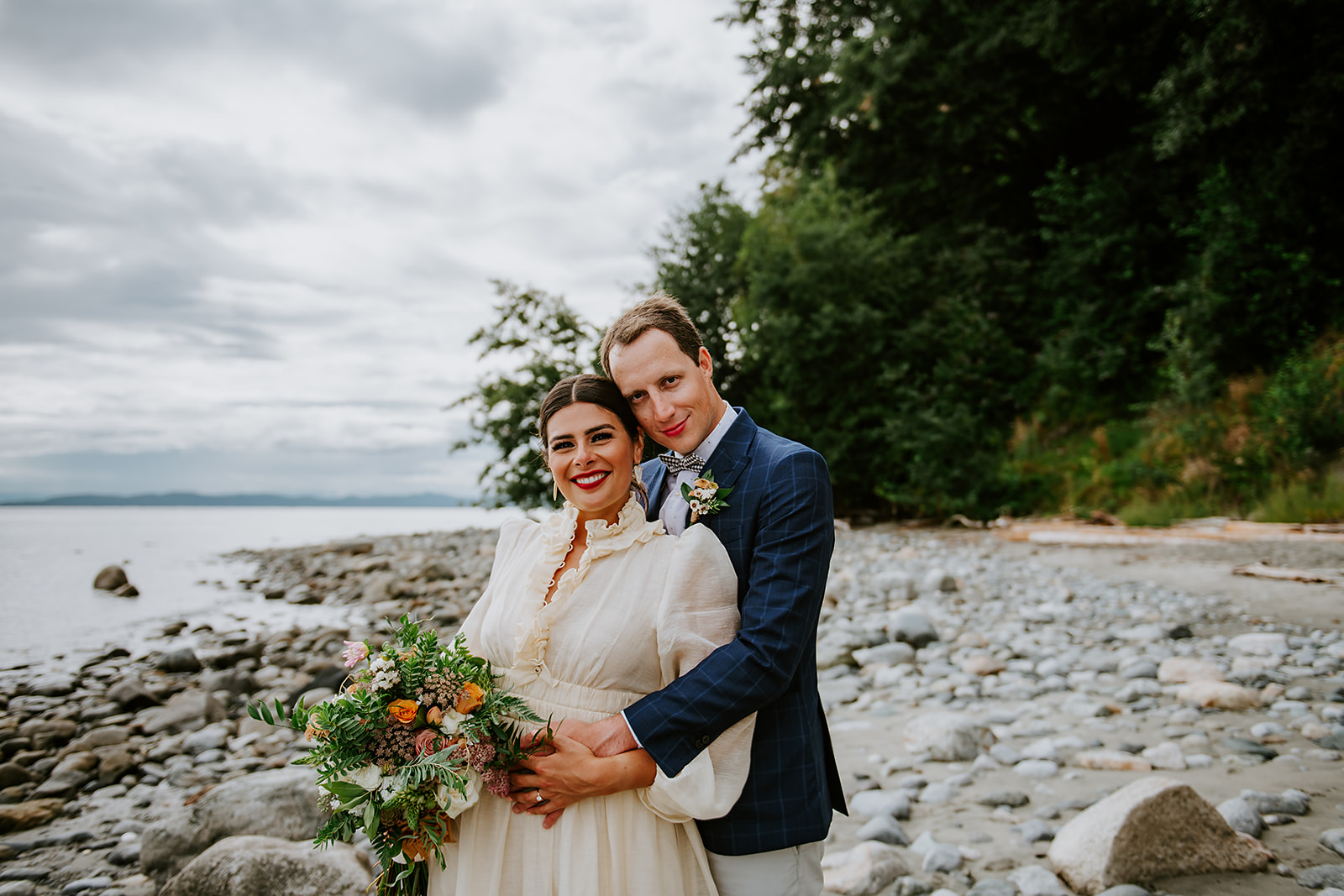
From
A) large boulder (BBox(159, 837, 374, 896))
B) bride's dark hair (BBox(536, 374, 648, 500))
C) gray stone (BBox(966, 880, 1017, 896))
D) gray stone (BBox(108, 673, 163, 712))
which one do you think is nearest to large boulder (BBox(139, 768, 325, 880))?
large boulder (BBox(159, 837, 374, 896))

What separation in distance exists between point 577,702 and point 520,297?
1665cm

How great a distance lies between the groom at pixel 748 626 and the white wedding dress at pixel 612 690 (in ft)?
0.29

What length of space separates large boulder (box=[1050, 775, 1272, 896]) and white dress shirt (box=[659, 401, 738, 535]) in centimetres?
227

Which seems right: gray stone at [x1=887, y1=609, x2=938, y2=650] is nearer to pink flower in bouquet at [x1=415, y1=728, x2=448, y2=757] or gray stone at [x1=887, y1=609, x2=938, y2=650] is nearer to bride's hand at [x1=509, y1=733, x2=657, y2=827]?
bride's hand at [x1=509, y1=733, x2=657, y2=827]

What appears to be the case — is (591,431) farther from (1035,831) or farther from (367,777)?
(1035,831)

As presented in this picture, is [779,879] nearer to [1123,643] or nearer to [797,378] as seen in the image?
[1123,643]

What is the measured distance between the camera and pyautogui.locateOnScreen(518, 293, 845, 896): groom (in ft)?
6.64

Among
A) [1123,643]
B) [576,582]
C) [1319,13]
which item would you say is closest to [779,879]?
[576,582]

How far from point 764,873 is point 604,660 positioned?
77cm

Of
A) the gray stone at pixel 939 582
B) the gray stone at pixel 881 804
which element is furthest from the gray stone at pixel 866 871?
the gray stone at pixel 939 582

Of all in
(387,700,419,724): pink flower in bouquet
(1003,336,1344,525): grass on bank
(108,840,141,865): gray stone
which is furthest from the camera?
(1003,336,1344,525): grass on bank

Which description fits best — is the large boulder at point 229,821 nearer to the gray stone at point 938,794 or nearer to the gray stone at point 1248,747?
the gray stone at point 938,794

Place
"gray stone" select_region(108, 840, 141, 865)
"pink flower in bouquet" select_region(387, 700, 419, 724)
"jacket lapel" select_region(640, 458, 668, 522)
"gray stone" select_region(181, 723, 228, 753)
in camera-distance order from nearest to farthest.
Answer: "pink flower in bouquet" select_region(387, 700, 419, 724)
"jacket lapel" select_region(640, 458, 668, 522)
"gray stone" select_region(108, 840, 141, 865)
"gray stone" select_region(181, 723, 228, 753)

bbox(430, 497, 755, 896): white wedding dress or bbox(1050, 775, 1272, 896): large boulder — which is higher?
bbox(430, 497, 755, 896): white wedding dress
